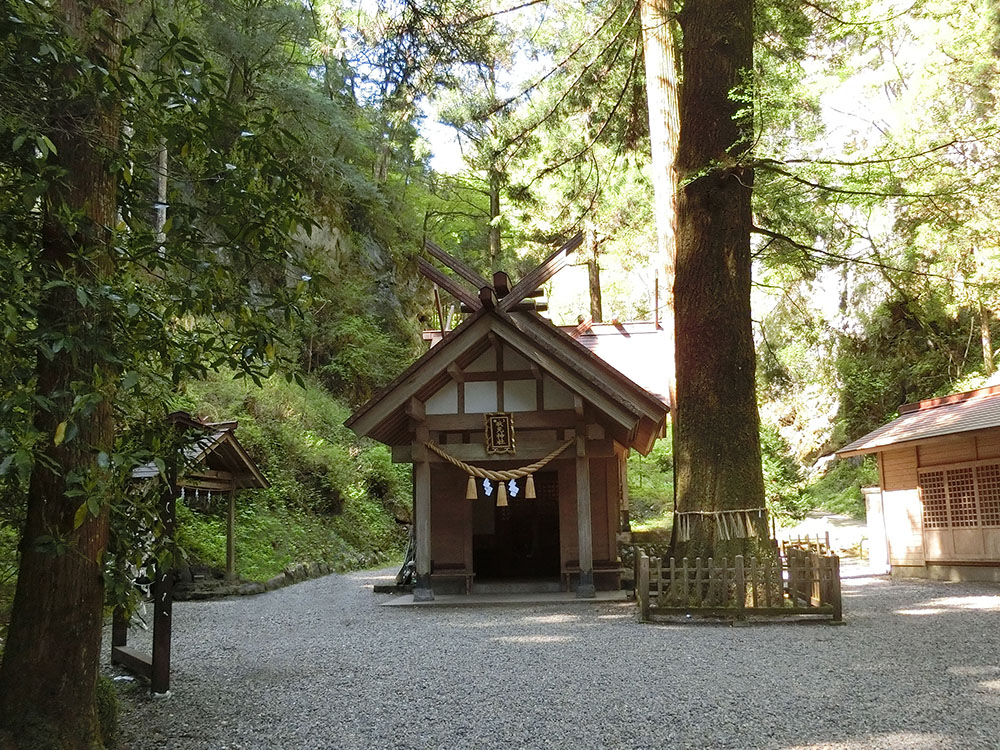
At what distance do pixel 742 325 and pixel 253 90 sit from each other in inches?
511

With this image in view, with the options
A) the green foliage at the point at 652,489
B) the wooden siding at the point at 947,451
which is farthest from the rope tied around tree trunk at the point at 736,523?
the green foliage at the point at 652,489

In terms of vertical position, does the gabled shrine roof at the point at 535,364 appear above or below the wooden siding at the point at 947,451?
above

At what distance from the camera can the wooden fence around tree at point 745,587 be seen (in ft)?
25.2

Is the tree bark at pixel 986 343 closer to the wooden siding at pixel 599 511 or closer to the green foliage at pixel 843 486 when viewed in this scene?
the green foliage at pixel 843 486

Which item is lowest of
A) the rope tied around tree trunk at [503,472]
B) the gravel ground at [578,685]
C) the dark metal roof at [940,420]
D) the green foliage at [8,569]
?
the gravel ground at [578,685]

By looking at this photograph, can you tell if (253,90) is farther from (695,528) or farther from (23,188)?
(23,188)

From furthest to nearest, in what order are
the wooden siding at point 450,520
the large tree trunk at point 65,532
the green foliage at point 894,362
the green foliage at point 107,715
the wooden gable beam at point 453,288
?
1. the green foliage at point 894,362
2. the wooden siding at point 450,520
3. the wooden gable beam at point 453,288
4. the green foliage at point 107,715
5. the large tree trunk at point 65,532

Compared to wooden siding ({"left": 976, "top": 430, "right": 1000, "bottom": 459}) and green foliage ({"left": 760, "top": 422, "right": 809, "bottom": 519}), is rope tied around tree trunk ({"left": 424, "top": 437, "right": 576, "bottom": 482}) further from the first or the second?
green foliage ({"left": 760, "top": 422, "right": 809, "bottom": 519})

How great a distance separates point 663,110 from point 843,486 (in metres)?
17.6

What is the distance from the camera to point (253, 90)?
1667 cm

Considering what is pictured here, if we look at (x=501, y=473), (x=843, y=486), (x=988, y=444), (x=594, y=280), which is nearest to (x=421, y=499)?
(x=501, y=473)

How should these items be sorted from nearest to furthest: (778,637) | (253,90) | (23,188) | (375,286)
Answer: (23,188)
(778,637)
(253,90)
(375,286)

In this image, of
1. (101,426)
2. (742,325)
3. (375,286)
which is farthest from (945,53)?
(101,426)

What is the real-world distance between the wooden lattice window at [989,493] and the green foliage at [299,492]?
12344 millimetres
